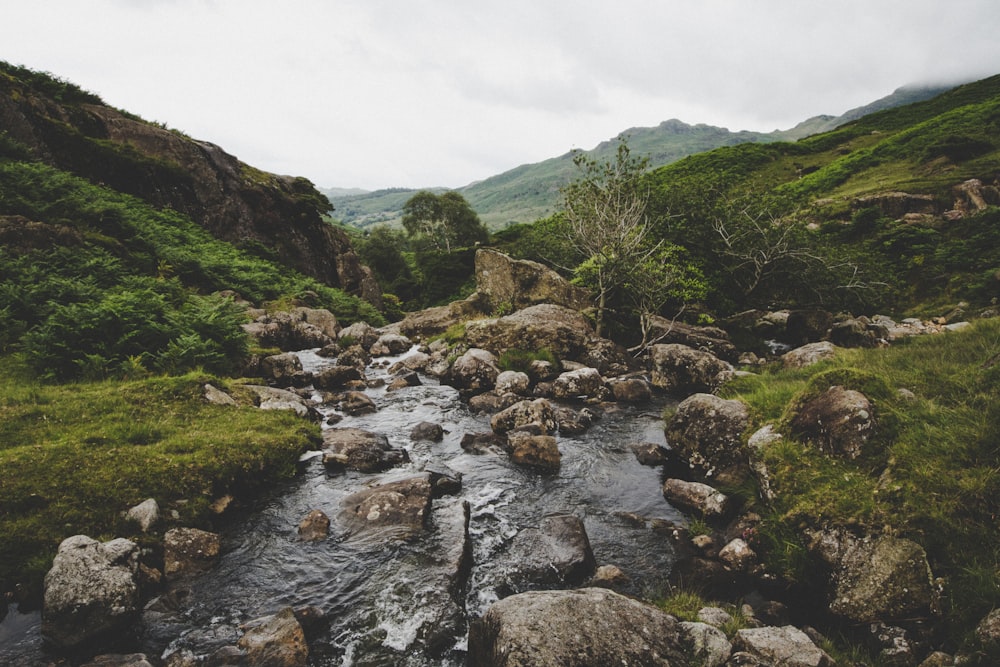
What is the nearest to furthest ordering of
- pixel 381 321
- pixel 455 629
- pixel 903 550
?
pixel 903 550 → pixel 455 629 → pixel 381 321

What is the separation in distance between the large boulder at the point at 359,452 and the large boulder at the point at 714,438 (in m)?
7.75

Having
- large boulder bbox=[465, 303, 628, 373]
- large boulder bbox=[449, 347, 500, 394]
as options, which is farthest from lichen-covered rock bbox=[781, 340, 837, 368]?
large boulder bbox=[449, 347, 500, 394]

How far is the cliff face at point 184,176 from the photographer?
29.8 m

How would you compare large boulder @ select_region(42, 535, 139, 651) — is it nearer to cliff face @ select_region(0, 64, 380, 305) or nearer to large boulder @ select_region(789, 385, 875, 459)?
large boulder @ select_region(789, 385, 875, 459)

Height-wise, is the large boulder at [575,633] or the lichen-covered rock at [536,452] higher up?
the large boulder at [575,633]

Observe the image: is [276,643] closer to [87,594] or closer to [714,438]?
[87,594]

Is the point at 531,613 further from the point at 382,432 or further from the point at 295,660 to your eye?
the point at 382,432

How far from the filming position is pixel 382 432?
14289 millimetres

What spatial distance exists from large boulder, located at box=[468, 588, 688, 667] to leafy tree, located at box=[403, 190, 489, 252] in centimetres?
8401

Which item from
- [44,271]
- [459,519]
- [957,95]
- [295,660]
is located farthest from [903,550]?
[957,95]

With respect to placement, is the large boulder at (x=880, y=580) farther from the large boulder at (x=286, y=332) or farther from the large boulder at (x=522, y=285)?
the large boulder at (x=286, y=332)

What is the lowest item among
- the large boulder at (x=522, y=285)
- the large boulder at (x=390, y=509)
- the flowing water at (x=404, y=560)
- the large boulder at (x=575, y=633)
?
the flowing water at (x=404, y=560)

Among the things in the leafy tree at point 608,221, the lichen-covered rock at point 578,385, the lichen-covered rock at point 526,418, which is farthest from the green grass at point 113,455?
the leafy tree at point 608,221

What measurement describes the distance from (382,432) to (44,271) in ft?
45.4
